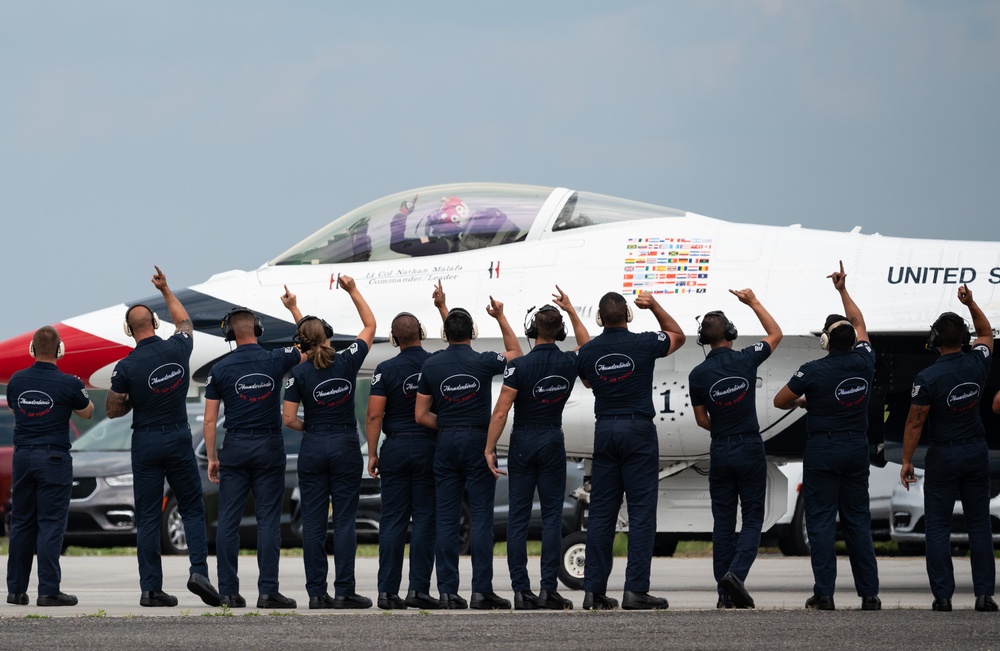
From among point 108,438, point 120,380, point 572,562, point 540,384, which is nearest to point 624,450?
point 540,384

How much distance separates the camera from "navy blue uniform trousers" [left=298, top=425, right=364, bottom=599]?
31.1 feet

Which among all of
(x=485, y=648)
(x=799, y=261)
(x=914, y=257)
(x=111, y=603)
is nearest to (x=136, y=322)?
(x=111, y=603)

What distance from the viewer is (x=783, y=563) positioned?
1639cm

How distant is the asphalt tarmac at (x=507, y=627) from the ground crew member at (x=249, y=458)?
0.28 m

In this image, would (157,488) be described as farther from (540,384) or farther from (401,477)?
(540,384)

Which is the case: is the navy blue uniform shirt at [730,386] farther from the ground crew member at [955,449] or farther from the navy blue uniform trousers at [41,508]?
the navy blue uniform trousers at [41,508]

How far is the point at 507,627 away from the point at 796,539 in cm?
1086

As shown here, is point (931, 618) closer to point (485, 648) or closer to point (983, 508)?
point (983, 508)

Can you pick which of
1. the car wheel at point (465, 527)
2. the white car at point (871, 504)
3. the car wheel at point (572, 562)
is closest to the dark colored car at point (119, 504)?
the car wheel at point (465, 527)

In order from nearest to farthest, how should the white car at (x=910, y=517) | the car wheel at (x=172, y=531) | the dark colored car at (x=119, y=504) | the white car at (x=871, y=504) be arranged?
the white car at (x=910, y=517) < the dark colored car at (x=119, y=504) < the car wheel at (x=172, y=531) < the white car at (x=871, y=504)

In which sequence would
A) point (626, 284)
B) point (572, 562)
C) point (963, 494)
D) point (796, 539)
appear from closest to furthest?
point (963, 494) → point (626, 284) → point (572, 562) → point (796, 539)

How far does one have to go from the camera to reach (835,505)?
9.48 m

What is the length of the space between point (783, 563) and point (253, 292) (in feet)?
24.9

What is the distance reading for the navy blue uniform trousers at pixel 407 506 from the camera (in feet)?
31.4
